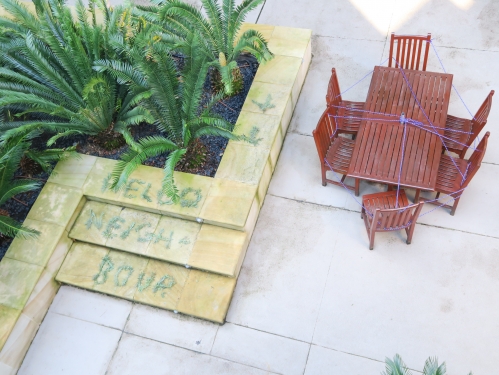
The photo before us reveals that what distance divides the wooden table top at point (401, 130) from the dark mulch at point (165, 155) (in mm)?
1717

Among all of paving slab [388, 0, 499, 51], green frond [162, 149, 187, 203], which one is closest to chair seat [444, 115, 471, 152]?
paving slab [388, 0, 499, 51]

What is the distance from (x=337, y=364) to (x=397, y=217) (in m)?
1.65

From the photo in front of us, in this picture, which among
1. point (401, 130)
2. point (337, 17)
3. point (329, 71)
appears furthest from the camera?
point (337, 17)

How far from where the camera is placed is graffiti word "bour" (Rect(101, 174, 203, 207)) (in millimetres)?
5609

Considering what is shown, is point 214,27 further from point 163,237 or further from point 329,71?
point 163,237

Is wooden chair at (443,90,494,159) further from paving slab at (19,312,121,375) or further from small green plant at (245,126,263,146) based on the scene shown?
paving slab at (19,312,121,375)

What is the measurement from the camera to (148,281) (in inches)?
218

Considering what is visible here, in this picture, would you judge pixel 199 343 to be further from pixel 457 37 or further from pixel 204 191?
pixel 457 37

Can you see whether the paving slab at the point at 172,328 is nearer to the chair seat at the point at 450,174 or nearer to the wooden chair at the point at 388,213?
the wooden chair at the point at 388,213

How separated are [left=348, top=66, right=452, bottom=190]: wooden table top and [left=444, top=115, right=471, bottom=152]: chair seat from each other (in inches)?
10.8

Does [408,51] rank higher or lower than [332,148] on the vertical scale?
higher

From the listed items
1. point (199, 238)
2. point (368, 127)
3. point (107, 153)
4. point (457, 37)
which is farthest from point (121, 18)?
point (457, 37)

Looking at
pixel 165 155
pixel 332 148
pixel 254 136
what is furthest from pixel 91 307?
pixel 332 148

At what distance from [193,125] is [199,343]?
Result: 2476 mm
